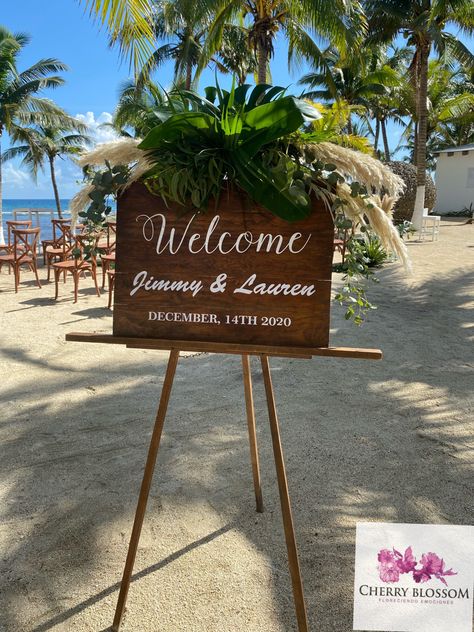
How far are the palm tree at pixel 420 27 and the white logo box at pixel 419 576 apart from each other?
13.4 metres

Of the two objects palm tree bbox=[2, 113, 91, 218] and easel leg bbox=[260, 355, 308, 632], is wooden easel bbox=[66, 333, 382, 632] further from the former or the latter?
palm tree bbox=[2, 113, 91, 218]

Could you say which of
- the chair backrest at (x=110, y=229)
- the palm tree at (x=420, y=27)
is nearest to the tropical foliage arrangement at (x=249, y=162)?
the chair backrest at (x=110, y=229)

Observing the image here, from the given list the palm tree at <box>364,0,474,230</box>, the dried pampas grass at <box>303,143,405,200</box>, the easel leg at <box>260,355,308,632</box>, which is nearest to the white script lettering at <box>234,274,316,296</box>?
the easel leg at <box>260,355,308,632</box>

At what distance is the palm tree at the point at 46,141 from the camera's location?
1942cm

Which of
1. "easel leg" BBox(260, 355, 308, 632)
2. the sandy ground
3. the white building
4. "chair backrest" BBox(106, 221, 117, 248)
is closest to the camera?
"easel leg" BBox(260, 355, 308, 632)

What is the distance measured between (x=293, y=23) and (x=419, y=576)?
13369 mm

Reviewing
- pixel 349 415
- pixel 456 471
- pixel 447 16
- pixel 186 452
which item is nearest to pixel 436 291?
pixel 349 415

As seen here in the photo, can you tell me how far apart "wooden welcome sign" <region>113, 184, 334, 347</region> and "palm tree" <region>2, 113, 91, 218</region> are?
724 inches

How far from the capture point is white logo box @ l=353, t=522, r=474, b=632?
161 centimetres

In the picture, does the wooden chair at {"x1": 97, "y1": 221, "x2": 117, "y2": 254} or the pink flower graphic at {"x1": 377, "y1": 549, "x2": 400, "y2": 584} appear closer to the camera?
the pink flower graphic at {"x1": 377, "y1": 549, "x2": 400, "y2": 584}

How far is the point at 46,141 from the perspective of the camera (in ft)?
73.2

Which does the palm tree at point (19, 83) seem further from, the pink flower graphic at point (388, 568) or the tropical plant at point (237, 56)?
the pink flower graphic at point (388, 568)

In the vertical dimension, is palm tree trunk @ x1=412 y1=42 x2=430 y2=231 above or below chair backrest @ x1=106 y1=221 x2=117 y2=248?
above

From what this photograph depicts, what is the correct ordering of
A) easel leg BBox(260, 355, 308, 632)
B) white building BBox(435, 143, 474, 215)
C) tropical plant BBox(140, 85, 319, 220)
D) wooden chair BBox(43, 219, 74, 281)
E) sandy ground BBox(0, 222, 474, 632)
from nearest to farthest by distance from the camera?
tropical plant BBox(140, 85, 319, 220) → easel leg BBox(260, 355, 308, 632) → sandy ground BBox(0, 222, 474, 632) → wooden chair BBox(43, 219, 74, 281) → white building BBox(435, 143, 474, 215)
